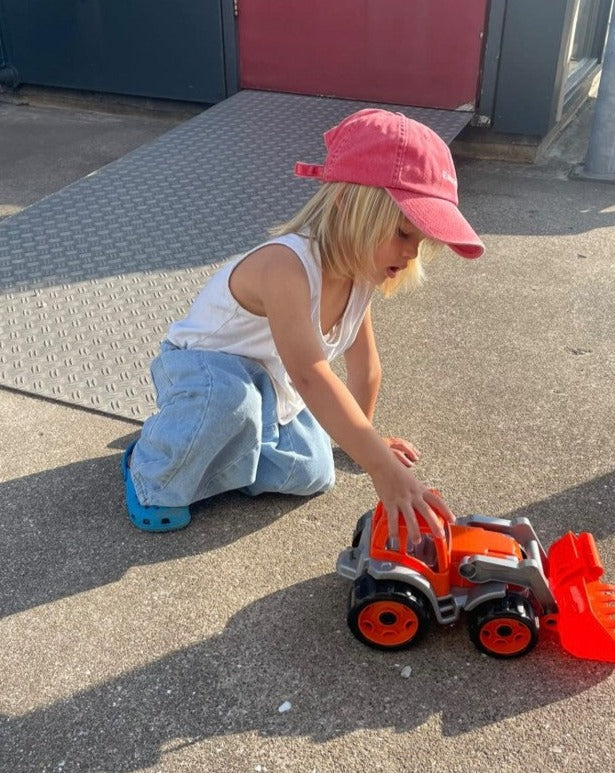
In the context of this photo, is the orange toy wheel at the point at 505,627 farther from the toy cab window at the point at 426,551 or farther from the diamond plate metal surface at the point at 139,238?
the diamond plate metal surface at the point at 139,238

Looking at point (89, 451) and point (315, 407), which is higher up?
point (315, 407)

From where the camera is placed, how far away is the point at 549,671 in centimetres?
203

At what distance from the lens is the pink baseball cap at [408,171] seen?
188cm

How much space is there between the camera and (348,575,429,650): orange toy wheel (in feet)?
6.45

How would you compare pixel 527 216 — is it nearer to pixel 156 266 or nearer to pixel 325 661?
pixel 156 266

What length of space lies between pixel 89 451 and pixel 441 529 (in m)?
1.39

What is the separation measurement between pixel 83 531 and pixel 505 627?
1261 mm

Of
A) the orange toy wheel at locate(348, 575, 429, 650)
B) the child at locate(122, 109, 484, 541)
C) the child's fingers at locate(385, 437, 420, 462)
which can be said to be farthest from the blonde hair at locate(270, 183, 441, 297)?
the orange toy wheel at locate(348, 575, 429, 650)

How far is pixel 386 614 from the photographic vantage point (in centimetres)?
202

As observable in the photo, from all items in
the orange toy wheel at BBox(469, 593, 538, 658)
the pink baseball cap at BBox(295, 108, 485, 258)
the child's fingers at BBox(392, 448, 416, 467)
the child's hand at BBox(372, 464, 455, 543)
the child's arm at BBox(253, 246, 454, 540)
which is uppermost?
the pink baseball cap at BBox(295, 108, 485, 258)

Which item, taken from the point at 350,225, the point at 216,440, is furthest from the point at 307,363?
the point at 216,440

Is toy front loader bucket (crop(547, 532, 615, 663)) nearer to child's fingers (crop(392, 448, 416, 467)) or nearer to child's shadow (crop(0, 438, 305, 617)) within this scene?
child's fingers (crop(392, 448, 416, 467))

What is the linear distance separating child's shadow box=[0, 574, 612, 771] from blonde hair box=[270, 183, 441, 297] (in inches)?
37.0

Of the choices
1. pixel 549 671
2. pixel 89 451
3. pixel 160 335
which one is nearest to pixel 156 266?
pixel 160 335
